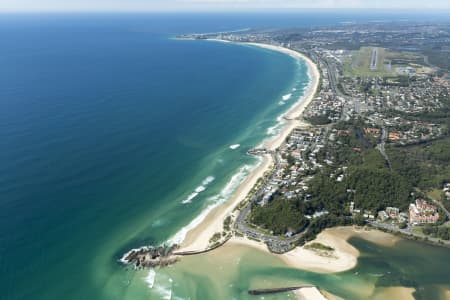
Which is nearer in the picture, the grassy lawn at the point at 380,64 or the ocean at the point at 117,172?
the ocean at the point at 117,172

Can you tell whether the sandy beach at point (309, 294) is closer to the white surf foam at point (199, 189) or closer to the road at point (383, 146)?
the white surf foam at point (199, 189)

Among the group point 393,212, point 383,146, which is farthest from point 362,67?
point 393,212

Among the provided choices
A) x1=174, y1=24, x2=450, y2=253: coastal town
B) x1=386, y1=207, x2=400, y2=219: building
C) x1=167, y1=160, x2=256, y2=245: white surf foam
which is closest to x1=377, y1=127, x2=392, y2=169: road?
x1=174, y1=24, x2=450, y2=253: coastal town

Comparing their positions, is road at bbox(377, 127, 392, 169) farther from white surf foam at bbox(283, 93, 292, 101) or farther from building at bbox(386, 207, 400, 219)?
white surf foam at bbox(283, 93, 292, 101)

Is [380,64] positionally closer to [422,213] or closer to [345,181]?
[345,181]

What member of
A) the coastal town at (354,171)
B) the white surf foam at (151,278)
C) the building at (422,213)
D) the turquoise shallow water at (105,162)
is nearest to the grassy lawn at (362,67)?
the coastal town at (354,171)

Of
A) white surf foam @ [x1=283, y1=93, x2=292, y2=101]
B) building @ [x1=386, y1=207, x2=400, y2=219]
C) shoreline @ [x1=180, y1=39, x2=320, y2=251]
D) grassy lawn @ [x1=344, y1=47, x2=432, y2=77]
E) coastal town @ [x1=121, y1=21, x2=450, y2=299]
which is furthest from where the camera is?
grassy lawn @ [x1=344, y1=47, x2=432, y2=77]
